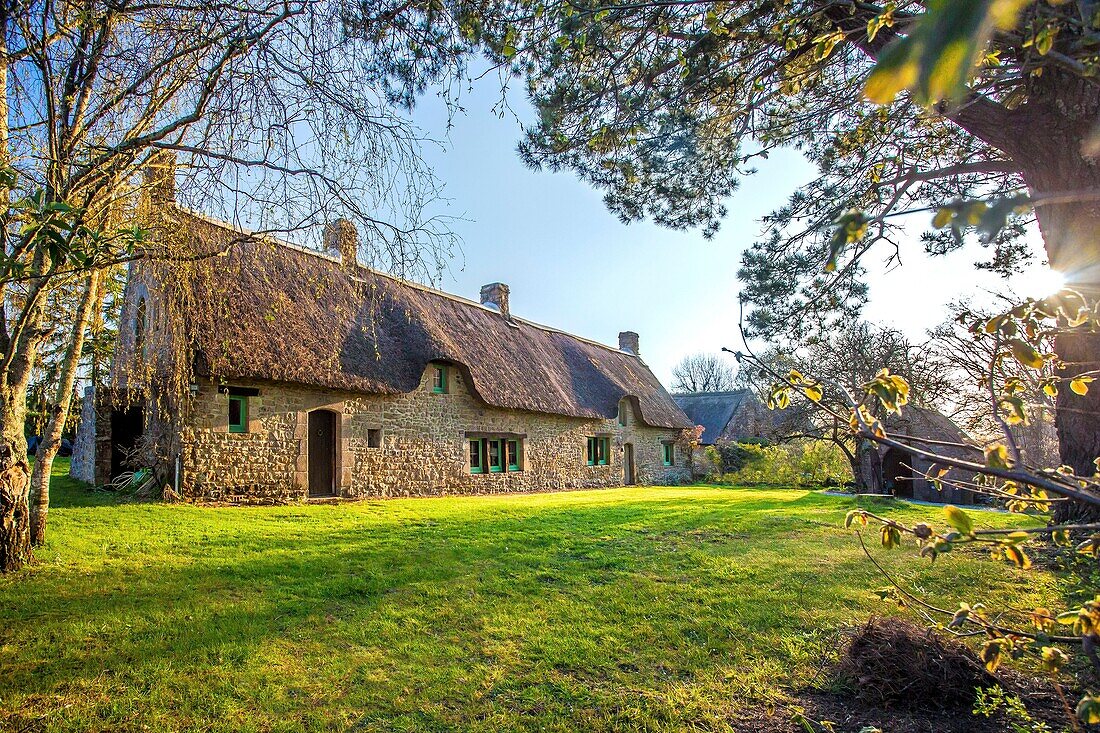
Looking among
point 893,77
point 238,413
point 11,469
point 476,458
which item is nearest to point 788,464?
point 476,458

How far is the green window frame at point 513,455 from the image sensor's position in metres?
16.7

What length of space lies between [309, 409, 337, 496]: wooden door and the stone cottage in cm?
3

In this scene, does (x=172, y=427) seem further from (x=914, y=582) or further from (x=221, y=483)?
(x=914, y=582)

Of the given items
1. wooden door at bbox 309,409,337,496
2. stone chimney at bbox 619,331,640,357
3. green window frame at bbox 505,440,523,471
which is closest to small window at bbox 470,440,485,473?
green window frame at bbox 505,440,523,471

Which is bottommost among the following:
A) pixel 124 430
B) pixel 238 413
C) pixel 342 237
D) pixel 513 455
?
pixel 513 455

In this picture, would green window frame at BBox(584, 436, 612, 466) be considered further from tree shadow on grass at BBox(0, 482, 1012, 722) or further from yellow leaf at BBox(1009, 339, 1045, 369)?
yellow leaf at BBox(1009, 339, 1045, 369)

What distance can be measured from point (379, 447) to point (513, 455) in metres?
4.74

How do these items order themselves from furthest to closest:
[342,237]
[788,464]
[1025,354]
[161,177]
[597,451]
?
1. [788,464]
2. [597,451]
3. [161,177]
4. [342,237]
5. [1025,354]

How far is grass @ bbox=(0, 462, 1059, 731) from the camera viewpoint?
3264 millimetres

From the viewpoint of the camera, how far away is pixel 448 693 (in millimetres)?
3443

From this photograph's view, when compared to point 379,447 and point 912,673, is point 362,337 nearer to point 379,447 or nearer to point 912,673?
point 379,447

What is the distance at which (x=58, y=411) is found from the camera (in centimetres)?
611

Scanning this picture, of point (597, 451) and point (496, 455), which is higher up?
point (496, 455)

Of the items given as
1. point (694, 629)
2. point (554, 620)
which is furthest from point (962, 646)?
point (554, 620)
